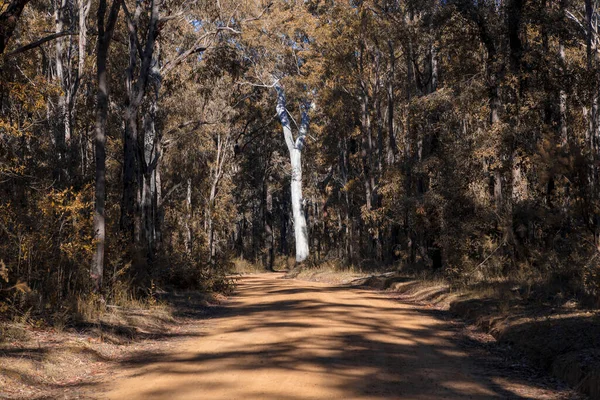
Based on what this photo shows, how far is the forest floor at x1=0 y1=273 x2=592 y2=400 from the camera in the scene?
7039 millimetres

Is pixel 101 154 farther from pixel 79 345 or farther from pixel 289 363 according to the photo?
pixel 289 363

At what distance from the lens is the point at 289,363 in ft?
27.4

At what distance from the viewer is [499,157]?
65.5ft

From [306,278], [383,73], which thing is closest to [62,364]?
[306,278]

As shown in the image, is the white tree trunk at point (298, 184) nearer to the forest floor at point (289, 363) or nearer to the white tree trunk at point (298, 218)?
the white tree trunk at point (298, 218)

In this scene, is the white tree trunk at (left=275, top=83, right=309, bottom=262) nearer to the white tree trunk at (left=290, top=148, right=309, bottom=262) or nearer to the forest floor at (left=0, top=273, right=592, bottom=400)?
the white tree trunk at (left=290, top=148, right=309, bottom=262)

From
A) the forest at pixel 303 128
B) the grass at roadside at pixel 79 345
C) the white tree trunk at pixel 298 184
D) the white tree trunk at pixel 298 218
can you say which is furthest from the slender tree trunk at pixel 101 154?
the white tree trunk at pixel 298 218

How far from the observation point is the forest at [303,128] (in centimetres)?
1311

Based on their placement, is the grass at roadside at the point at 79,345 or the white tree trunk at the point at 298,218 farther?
the white tree trunk at the point at 298,218

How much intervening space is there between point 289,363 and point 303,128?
3592 centimetres

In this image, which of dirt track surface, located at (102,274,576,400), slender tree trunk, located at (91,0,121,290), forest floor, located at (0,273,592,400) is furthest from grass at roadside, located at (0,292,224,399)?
slender tree trunk, located at (91,0,121,290)

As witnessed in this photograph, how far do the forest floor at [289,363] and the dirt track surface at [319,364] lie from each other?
1 centimetres

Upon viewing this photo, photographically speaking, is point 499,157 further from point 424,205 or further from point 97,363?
point 97,363

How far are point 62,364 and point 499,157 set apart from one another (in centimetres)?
1457
